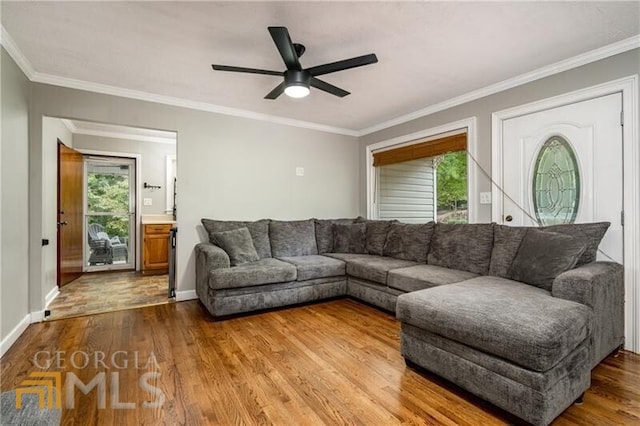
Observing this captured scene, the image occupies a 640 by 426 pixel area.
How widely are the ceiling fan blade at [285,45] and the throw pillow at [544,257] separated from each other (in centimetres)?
230

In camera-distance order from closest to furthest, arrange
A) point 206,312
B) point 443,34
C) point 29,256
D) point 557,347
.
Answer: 1. point 557,347
2. point 443,34
3. point 29,256
4. point 206,312

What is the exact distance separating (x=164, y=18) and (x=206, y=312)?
270 cm

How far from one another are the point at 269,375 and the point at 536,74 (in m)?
3.48

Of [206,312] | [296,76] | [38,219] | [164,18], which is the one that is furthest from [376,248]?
[38,219]

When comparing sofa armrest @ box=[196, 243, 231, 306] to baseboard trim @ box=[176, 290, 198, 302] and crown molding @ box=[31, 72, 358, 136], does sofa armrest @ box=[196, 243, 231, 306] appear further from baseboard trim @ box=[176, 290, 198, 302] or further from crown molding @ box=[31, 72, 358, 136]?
crown molding @ box=[31, 72, 358, 136]

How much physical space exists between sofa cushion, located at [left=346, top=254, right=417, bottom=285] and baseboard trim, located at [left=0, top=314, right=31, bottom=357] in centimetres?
311

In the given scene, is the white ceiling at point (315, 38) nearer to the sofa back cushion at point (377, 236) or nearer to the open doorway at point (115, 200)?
the sofa back cushion at point (377, 236)

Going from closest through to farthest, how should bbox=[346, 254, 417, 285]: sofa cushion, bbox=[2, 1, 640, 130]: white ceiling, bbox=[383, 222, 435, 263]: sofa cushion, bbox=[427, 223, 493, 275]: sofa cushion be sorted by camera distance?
bbox=[2, 1, 640, 130]: white ceiling, bbox=[427, 223, 493, 275]: sofa cushion, bbox=[346, 254, 417, 285]: sofa cushion, bbox=[383, 222, 435, 263]: sofa cushion

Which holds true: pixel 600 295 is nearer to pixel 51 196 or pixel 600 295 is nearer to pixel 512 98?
pixel 512 98

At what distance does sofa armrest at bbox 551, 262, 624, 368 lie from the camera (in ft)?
6.14

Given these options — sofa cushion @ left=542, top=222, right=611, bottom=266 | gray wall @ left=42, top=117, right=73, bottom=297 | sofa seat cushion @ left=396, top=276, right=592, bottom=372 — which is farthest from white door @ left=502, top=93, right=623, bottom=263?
gray wall @ left=42, top=117, right=73, bottom=297

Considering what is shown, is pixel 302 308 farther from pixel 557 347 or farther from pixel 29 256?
pixel 29 256

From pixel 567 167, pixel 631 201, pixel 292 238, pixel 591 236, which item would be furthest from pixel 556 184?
pixel 292 238

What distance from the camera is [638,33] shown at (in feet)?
7.44
